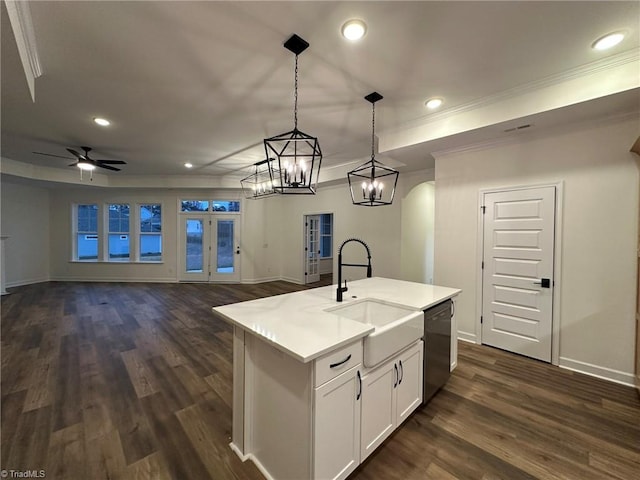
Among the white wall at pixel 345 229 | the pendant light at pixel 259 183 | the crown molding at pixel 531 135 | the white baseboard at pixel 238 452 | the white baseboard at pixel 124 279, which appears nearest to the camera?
the white baseboard at pixel 238 452

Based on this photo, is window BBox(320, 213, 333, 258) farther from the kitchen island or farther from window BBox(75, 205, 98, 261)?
the kitchen island

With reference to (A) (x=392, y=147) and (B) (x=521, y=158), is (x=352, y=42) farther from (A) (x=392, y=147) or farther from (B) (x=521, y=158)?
(B) (x=521, y=158)

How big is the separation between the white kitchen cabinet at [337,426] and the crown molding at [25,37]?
2818 millimetres

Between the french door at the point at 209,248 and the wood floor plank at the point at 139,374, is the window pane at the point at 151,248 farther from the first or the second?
the wood floor plank at the point at 139,374

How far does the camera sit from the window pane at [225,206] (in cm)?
793

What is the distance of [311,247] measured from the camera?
8.09 m

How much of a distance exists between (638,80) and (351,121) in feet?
8.59

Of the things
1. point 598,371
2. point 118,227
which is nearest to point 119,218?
point 118,227

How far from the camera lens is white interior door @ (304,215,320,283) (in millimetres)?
7840

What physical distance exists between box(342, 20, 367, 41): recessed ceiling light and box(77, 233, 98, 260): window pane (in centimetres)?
904

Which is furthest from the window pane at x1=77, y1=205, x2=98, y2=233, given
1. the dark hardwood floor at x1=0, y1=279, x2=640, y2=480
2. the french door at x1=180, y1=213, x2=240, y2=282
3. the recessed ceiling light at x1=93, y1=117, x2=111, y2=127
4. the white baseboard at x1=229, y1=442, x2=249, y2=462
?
the white baseboard at x1=229, y1=442, x2=249, y2=462

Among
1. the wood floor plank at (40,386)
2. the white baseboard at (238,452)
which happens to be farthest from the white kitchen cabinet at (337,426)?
the wood floor plank at (40,386)

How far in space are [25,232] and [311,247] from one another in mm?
7565

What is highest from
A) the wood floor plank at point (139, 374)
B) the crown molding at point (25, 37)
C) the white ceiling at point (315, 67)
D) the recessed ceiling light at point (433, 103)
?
the recessed ceiling light at point (433, 103)
